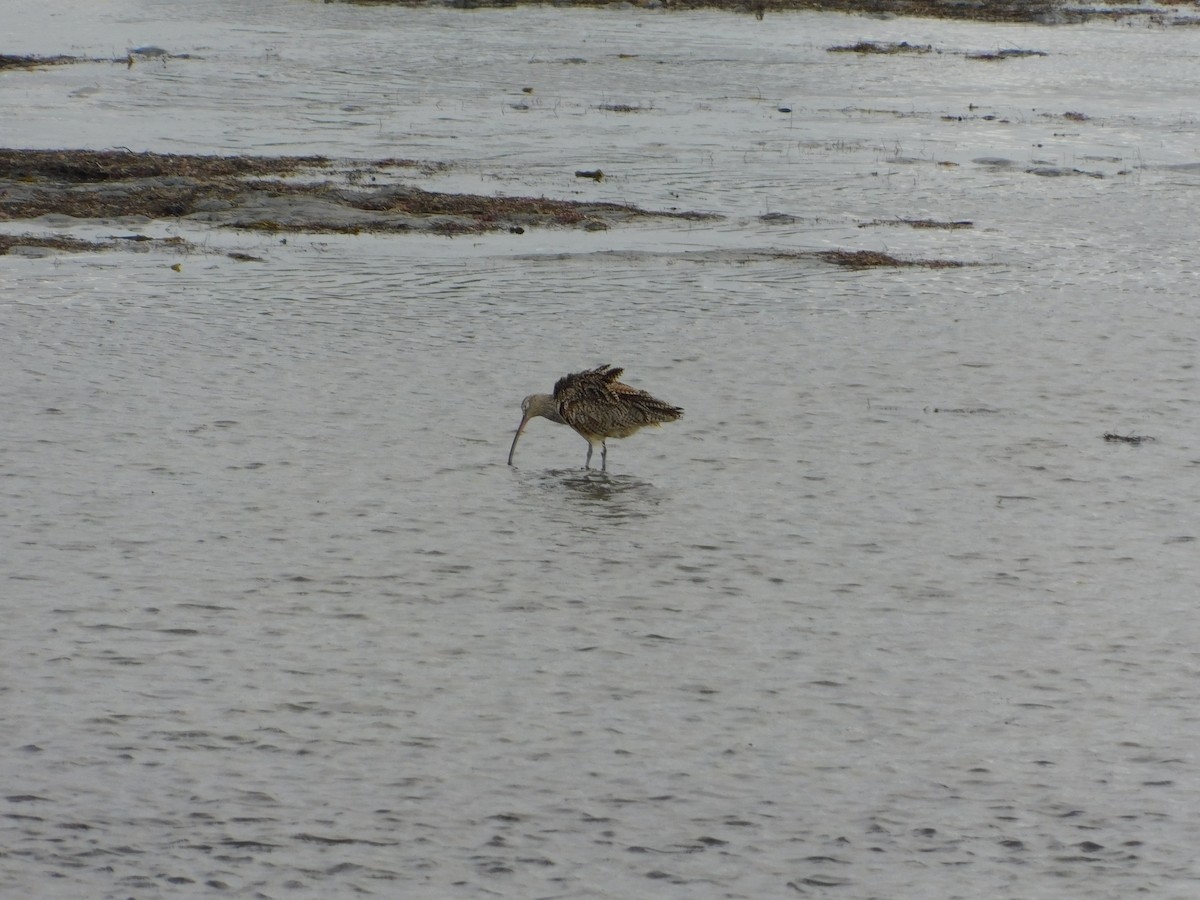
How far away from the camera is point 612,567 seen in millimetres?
10055

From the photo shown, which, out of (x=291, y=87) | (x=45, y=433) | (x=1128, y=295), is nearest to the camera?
(x=45, y=433)

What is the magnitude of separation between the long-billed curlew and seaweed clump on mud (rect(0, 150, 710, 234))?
364 inches

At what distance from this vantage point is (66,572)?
966 cm

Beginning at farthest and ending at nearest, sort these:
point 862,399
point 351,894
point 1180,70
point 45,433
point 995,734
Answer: point 1180,70 < point 862,399 < point 45,433 < point 995,734 < point 351,894

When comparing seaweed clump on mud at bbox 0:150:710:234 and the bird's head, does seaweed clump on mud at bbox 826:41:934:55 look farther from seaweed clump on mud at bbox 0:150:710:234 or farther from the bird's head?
the bird's head

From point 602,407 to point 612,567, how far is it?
203cm

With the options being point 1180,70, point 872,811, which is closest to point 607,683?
point 872,811

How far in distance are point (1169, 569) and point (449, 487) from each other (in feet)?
14.5

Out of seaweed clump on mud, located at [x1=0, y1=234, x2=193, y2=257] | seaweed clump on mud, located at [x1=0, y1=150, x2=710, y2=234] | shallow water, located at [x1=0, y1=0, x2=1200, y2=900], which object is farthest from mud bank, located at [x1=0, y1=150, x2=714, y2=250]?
seaweed clump on mud, located at [x1=0, y1=234, x2=193, y2=257]

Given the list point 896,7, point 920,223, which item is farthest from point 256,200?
point 896,7

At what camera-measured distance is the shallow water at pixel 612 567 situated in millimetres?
6906

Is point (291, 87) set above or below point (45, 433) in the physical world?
above

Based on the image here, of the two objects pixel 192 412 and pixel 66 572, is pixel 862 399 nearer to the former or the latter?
pixel 192 412

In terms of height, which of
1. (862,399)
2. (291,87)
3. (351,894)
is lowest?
(351,894)
